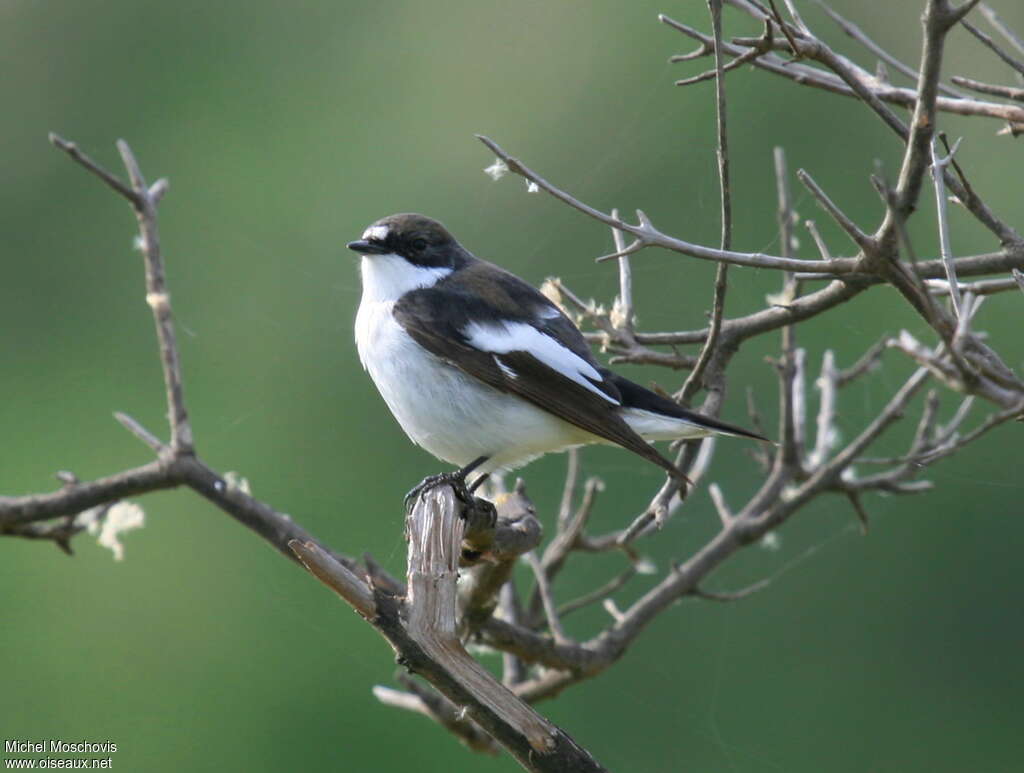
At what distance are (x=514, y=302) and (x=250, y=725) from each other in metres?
4.20

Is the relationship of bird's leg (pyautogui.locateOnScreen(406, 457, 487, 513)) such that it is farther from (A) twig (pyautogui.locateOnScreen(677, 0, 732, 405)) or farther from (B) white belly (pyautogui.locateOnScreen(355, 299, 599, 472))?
(A) twig (pyautogui.locateOnScreen(677, 0, 732, 405))

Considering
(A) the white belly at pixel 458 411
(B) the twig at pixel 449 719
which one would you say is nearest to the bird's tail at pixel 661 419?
(A) the white belly at pixel 458 411

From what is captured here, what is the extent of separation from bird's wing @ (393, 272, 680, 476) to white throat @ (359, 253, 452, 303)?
7 centimetres

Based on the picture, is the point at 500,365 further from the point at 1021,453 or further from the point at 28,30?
the point at 28,30

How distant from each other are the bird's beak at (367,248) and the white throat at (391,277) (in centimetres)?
2

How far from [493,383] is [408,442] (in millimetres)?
4165

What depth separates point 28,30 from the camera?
31.8ft

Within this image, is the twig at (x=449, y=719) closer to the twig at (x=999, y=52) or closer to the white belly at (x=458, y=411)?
the white belly at (x=458, y=411)

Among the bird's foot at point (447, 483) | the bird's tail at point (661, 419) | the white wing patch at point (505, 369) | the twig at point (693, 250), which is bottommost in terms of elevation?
the bird's foot at point (447, 483)

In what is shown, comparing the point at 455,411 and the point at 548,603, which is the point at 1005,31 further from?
the point at 548,603

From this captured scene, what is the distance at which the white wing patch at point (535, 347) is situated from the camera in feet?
9.75

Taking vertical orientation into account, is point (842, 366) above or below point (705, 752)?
above

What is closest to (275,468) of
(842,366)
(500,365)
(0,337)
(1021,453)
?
(0,337)

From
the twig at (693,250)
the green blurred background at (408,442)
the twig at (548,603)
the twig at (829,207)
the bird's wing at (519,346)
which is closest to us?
the twig at (829,207)
